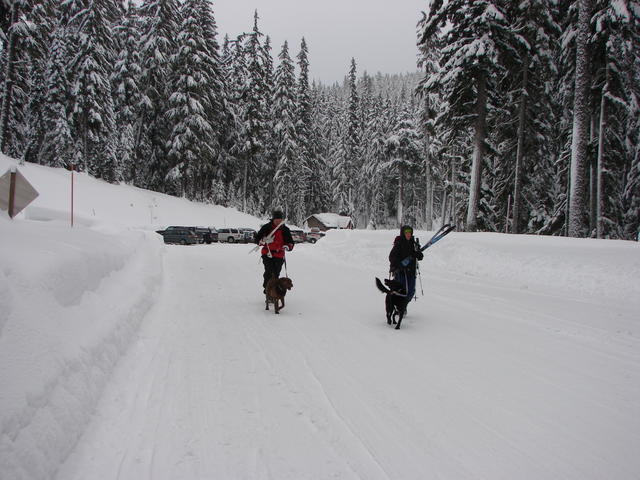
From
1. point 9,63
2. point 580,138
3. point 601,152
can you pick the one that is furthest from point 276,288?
point 9,63

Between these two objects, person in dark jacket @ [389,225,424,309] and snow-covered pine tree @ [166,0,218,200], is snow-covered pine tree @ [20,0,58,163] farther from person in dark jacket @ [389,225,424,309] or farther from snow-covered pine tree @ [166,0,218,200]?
person in dark jacket @ [389,225,424,309]

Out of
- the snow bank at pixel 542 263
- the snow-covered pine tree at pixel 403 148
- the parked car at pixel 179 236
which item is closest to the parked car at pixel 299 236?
the snow-covered pine tree at pixel 403 148

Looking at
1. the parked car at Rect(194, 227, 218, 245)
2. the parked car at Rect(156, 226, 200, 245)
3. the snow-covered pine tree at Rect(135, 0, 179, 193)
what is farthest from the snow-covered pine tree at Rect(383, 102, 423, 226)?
the snow-covered pine tree at Rect(135, 0, 179, 193)

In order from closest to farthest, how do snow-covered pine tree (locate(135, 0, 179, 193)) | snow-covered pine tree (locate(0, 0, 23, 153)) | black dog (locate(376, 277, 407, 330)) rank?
black dog (locate(376, 277, 407, 330))
snow-covered pine tree (locate(0, 0, 23, 153))
snow-covered pine tree (locate(135, 0, 179, 193))

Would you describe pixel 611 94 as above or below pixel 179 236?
above

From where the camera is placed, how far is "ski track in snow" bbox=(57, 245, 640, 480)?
295 cm

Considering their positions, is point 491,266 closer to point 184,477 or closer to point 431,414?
point 431,414

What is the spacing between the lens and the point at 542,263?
1256 cm

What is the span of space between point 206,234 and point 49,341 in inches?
1222

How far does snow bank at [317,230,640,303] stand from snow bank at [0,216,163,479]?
35.3 ft

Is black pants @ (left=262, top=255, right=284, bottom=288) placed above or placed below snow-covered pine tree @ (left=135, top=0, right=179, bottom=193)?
below

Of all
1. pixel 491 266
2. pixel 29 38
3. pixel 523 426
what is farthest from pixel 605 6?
pixel 29 38

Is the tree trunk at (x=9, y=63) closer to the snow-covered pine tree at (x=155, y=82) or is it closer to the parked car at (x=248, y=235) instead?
the snow-covered pine tree at (x=155, y=82)

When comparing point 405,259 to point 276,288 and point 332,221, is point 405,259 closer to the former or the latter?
point 276,288
